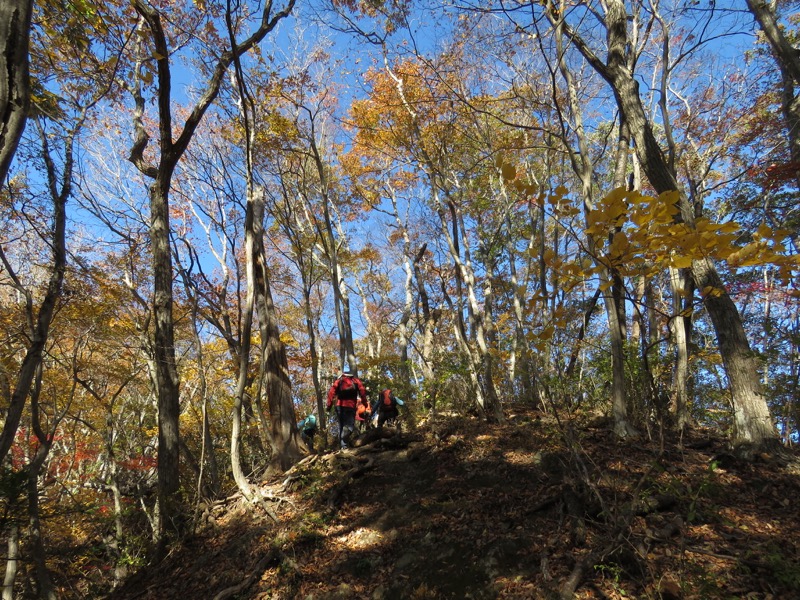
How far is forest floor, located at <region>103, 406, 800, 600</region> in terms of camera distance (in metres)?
2.94

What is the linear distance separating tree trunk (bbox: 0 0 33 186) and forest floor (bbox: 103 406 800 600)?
3818mm

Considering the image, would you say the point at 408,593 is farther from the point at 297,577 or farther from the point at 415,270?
the point at 415,270

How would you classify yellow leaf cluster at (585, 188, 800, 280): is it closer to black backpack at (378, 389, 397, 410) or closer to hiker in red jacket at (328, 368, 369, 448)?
hiker in red jacket at (328, 368, 369, 448)

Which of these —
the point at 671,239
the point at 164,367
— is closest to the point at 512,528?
the point at 671,239

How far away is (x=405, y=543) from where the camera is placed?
4.35 meters

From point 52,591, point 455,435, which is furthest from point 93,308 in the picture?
point 455,435

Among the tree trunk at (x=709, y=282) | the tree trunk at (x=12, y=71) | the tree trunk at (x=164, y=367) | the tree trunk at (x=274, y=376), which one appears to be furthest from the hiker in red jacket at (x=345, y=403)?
the tree trunk at (x=12, y=71)

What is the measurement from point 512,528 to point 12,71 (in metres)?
4.90

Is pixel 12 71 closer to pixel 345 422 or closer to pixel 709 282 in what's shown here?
pixel 709 282

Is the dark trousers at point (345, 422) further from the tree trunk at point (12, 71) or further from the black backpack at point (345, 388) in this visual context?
the tree trunk at point (12, 71)

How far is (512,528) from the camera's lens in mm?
4047

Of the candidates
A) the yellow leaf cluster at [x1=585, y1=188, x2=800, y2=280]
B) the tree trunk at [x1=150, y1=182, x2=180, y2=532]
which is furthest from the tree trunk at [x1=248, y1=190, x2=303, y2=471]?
the yellow leaf cluster at [x1=585, y1=188, x2=800, y2=280]

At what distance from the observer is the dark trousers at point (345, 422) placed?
22.6 feet

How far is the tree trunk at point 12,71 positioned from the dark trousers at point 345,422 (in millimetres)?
5853
